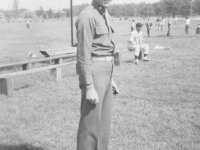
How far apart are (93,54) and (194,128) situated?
2.57 meters

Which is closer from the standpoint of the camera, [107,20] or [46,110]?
[107,20]

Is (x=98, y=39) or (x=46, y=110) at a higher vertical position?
(x=98, y=39)

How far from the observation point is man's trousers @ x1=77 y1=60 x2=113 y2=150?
7.38 feet

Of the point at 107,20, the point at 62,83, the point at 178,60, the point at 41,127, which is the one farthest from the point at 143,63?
the point at 107,20

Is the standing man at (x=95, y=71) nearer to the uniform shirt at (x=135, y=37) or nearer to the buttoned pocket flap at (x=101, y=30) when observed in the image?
the buttoned pocket flap at (x=101, y=30)

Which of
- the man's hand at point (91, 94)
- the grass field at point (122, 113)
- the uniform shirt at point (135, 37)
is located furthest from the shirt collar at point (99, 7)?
the uniform shirt at point (135, 37)

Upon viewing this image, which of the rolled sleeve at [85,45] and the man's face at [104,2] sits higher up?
the man's face at [104,2]

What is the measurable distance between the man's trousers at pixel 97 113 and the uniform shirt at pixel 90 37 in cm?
13

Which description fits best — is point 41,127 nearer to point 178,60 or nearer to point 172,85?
point 172,85

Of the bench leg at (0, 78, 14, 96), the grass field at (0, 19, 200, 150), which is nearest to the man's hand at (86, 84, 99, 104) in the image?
the grass field at (0, 19, 200, 150)

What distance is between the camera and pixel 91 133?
92.0 inches

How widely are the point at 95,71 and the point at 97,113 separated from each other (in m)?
0.41

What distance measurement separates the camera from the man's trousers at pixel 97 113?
7.38ft

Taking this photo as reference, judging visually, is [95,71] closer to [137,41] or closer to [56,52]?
[56,52]
